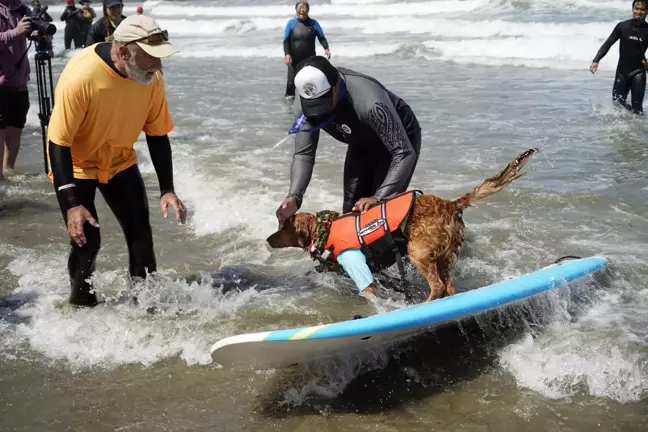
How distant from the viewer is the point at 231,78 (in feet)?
58.5

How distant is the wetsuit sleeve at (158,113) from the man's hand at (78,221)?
29.8 inches

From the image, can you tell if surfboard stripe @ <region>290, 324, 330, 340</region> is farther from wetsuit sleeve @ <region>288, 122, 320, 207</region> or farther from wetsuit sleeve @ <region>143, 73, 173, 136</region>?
wetsuit sleeve @ <region>143, 73, 173, 136</region>

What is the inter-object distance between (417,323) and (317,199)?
3870 mm

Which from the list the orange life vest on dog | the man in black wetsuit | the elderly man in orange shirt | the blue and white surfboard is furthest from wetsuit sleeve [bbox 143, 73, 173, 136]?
the man in black wetsuit

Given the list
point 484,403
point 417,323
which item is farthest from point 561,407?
point 417,323

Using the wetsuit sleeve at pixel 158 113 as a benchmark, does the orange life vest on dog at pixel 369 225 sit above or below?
below

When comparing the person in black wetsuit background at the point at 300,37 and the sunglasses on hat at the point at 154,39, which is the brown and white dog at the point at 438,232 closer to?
the sunglasses on hat at the point at 154,39

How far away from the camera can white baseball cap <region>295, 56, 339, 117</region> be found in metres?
4.30

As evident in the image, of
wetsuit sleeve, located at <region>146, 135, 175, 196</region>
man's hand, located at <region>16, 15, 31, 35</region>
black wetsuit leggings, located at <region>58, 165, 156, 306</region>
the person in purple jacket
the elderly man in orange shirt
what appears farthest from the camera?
the person in purple jacket

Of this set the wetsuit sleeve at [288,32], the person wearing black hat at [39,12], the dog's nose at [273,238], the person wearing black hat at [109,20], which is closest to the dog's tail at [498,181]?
the dog's nose at [273,238]

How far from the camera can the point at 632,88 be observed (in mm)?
10906

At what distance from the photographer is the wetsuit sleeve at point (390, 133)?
14.8ft

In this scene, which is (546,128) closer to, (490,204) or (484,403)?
(490,204)

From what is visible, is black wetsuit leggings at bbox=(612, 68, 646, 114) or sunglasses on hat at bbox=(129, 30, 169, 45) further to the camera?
black wetsuit leggings at bbox=(612, 68, 646, 114)
